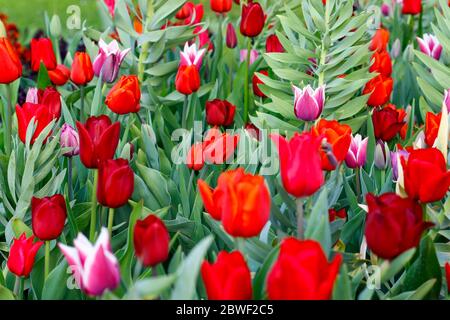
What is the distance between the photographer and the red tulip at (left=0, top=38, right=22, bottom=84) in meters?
1.80

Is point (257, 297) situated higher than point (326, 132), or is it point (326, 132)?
point (326, 132)

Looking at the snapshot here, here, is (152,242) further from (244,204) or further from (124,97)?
(124,97)

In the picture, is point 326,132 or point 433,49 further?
point 433,49

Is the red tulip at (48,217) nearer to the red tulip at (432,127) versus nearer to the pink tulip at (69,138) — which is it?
the pink tulip at (69,138)

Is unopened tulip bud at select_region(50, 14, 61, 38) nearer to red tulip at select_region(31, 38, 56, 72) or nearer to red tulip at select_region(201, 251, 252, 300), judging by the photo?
red tulip at select_region(31, 38, 56, 72)

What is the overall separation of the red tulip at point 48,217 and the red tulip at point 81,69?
749 mm

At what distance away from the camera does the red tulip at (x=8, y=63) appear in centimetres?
180

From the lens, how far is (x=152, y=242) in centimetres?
103

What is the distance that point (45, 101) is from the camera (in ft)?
5.93

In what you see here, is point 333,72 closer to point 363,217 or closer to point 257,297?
point 363,217

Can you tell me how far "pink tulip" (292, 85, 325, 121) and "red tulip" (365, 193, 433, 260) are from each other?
642mm

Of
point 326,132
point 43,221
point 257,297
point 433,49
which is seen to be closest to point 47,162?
point 43,221

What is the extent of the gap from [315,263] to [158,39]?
1.46 m
